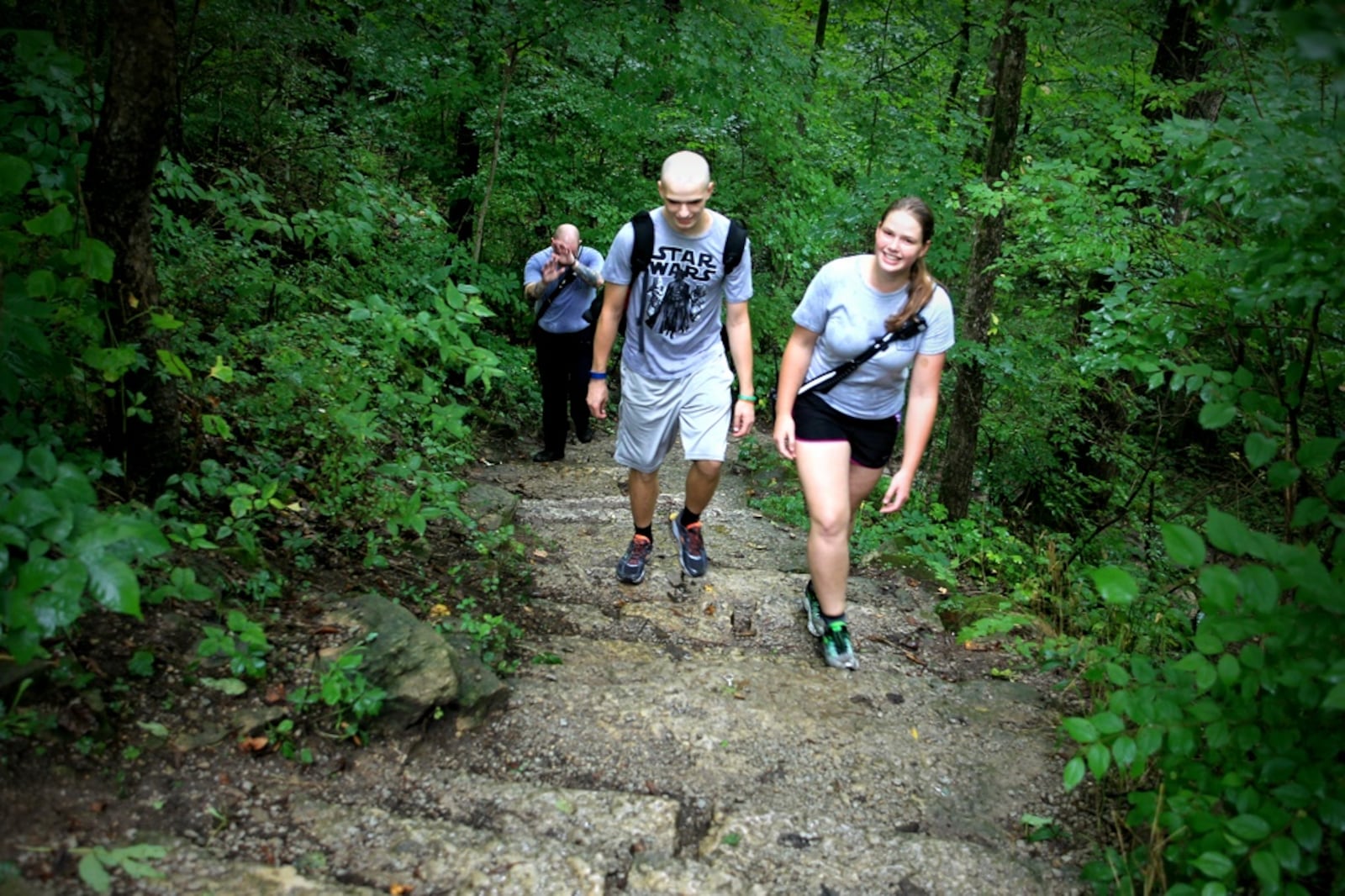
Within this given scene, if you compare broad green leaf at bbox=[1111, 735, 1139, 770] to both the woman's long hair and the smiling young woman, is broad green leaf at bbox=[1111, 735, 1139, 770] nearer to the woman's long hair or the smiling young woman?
the smiling young woman

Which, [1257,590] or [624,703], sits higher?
[1257,590]

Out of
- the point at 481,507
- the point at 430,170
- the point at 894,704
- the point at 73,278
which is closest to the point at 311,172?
the point at 430,170

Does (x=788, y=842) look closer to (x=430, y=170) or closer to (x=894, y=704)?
(x=894, y=704)

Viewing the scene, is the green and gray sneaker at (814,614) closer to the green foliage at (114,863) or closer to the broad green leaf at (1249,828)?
the broad green leaf at (1249,828)

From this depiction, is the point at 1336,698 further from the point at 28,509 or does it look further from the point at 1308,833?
the point at 28,509

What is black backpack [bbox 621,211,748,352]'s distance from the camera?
14.0ft

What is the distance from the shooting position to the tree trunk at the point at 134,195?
2906mm

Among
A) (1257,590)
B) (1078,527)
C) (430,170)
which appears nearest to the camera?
(1257,590)

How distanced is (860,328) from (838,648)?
58.4 inches

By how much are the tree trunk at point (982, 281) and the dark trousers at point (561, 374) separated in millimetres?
3152

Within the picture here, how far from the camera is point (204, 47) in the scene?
691 centimetres

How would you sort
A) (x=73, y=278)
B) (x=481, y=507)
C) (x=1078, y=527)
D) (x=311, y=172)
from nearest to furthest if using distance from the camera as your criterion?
(x=73, y=278) → (x=481, y=507) → (x=311, y=172) → (x=1078, y=527)

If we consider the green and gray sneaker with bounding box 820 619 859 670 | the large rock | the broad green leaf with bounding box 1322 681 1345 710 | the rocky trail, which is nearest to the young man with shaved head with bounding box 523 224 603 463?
the rocky trail

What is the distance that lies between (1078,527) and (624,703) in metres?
7.54
